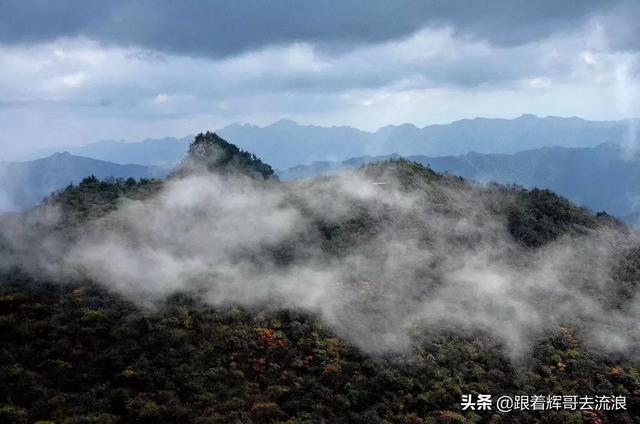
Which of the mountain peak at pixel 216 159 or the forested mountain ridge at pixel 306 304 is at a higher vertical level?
the mountain peak at pixel 216 159

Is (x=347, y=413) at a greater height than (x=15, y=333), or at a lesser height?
lesser

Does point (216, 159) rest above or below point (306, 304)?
A: above

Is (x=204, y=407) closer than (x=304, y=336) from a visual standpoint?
Yes

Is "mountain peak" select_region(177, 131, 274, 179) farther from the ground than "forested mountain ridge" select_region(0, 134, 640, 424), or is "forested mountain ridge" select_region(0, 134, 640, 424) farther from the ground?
"mountain peak" select_region(177, 131, 274, 179)

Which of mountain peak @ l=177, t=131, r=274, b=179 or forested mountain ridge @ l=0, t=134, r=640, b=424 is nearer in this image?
forested mountain ridge @ l=0, t=134, r=640, b=424

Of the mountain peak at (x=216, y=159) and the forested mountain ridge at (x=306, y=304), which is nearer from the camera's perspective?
the forested mountain ridge at (x=306, y=304)

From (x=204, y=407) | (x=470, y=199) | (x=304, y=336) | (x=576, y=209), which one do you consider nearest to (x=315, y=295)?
(x=304, y=336)

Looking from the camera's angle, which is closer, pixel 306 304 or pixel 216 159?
pixel 306 304

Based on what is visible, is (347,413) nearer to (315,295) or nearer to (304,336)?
(304,336)
